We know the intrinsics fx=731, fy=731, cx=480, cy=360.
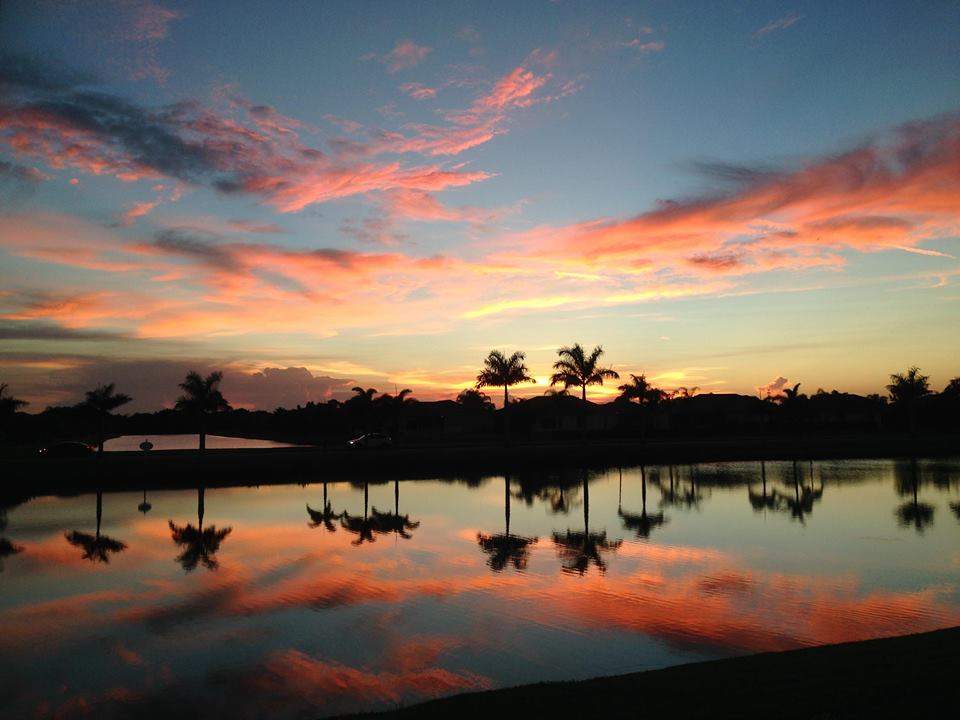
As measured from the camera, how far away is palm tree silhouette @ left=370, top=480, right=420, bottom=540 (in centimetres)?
2666

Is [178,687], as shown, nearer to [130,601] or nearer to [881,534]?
[130,601]

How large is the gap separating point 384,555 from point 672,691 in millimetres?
14447

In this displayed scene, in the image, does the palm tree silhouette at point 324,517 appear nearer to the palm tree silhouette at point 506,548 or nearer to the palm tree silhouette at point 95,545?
the palm tree silhouette at point 506,548

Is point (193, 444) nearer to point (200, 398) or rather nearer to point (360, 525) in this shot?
point (200, 398)

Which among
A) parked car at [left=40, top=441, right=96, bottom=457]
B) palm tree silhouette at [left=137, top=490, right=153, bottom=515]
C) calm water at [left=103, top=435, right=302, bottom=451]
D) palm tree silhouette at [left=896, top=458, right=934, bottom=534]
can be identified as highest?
parked car at [left=40, top=441, right=96, bottom=457]

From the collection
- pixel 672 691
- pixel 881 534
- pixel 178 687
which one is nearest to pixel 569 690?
pixel 672 691

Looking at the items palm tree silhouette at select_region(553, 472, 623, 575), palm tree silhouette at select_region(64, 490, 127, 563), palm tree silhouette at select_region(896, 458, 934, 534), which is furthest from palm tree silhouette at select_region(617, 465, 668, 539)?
palm tree silhouette at select_region(64, 490, 127, 563)

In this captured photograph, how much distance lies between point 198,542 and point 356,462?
87.7ft

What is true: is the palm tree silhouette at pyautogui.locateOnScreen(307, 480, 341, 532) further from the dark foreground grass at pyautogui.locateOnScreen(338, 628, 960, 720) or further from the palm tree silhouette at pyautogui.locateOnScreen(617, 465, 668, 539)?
the dark foreground grass at pyautogui.locateOnScreen(338, 628, 960, 720)

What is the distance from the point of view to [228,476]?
149 ft

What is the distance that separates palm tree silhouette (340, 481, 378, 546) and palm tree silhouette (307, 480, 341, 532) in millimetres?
384

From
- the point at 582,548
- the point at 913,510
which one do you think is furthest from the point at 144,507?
the point at 913,510

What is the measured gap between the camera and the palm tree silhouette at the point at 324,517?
1097 inches

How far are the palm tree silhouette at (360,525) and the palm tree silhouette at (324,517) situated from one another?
15.1 inches
